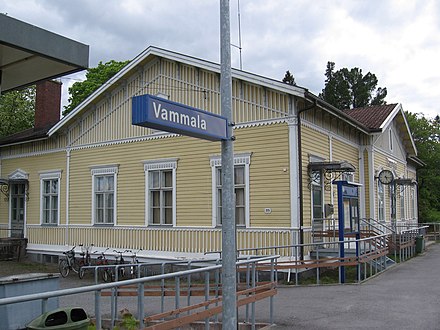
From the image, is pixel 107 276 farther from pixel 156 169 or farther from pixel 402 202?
pixel 402 202

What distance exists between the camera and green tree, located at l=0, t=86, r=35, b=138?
124ft

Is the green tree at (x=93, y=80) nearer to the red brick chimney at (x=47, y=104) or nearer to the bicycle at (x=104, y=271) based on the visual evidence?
the red brick chimney at (x=47, y=104)

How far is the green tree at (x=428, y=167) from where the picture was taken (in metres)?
37.8

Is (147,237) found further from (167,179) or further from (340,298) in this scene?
(340,298)

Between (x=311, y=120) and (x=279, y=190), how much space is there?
255 cm

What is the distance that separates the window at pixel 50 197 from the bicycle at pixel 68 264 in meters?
2.86

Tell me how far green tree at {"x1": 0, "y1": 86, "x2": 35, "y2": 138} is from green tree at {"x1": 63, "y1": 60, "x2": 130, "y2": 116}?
318 centimetres

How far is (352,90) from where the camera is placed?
186 feet

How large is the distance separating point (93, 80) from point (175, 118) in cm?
3631

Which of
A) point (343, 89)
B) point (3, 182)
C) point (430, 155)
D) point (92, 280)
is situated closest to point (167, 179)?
point (92, 280)

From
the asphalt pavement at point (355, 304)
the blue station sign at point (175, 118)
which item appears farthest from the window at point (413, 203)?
the blue station sign at point (175, 118)

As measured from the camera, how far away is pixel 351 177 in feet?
63.5

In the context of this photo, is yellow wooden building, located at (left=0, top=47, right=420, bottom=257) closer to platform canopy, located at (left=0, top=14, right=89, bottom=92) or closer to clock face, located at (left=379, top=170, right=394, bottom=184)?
clock face, located at (left=379, top=170, right=394, bottom=184)

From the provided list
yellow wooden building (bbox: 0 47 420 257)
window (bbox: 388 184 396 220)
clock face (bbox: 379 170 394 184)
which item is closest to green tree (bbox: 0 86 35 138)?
yellow wooden building (bbox: 0 47 420 257)
